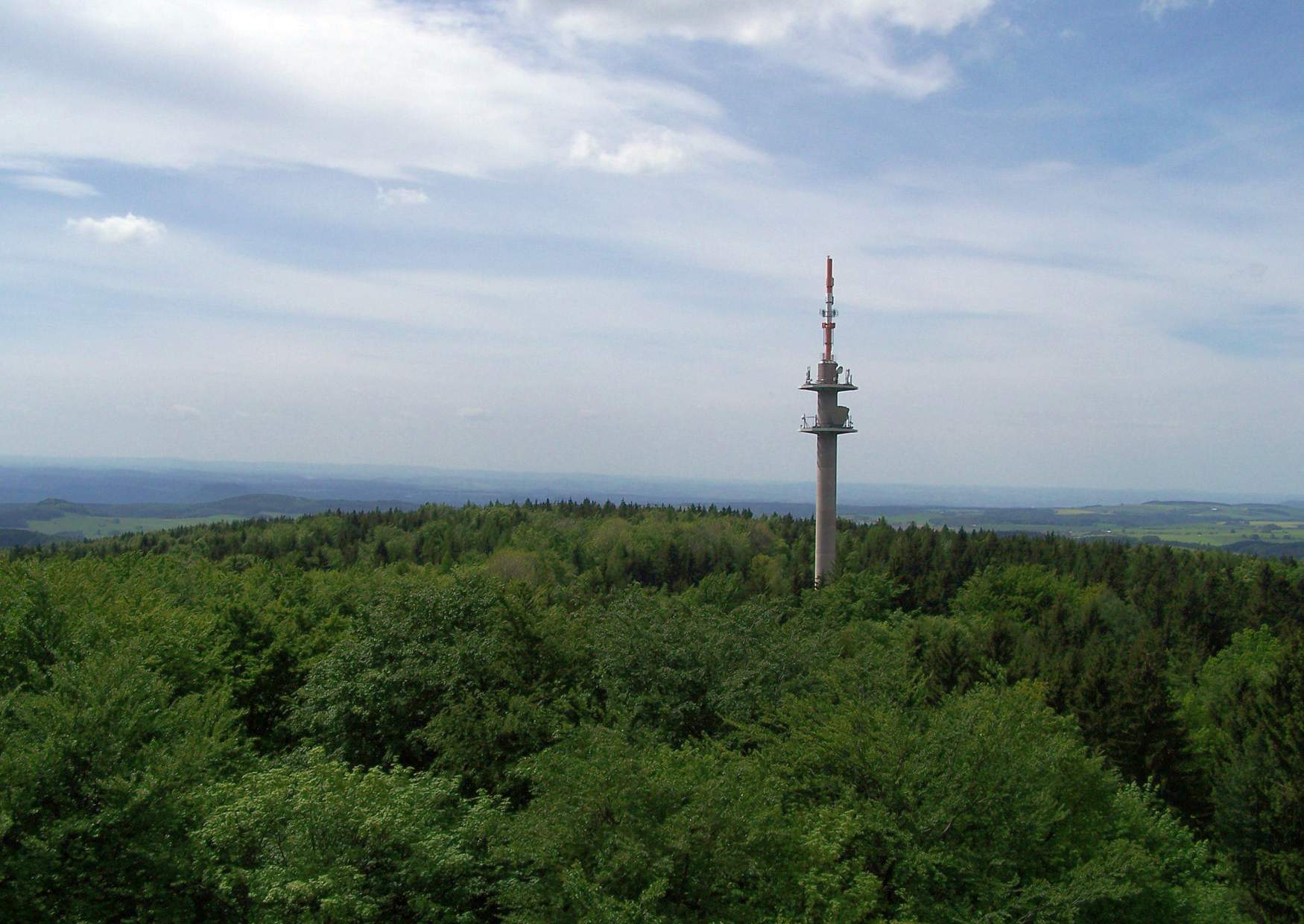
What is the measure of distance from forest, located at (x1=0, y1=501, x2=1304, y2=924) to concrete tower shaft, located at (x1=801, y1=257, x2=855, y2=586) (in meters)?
26.9

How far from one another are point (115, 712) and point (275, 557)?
8671cm

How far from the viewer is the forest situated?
1598 centimetres

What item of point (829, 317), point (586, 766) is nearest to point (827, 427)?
point (829, 317)

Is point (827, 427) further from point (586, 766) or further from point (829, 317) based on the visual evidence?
point (586, 766)

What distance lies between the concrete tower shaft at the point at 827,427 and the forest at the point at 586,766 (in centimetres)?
2689

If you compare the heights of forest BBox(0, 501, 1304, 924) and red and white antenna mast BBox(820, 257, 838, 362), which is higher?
red and white antenna mast BBox(820, 257, 838, 362)

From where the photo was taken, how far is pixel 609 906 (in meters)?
14.5

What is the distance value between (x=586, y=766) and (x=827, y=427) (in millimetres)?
60491

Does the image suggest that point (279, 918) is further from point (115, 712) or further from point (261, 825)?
point (115, 712)

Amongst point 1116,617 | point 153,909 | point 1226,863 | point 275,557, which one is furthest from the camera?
point 275,557

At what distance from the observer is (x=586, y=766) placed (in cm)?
1739

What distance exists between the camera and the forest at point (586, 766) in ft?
52.4

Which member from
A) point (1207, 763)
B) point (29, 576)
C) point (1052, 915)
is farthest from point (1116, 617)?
point (29, 576)

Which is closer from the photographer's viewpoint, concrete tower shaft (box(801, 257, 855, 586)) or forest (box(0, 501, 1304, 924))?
forest (box(0, 501, 1304, 924))
